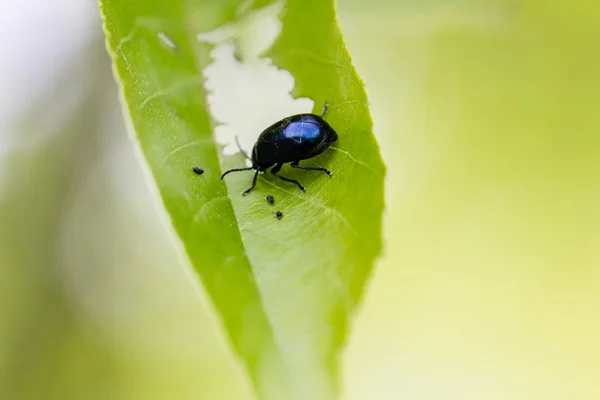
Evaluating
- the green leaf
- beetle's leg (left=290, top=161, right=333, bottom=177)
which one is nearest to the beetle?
beetle's leg (left=290, top=161, right=333, bottom=177)

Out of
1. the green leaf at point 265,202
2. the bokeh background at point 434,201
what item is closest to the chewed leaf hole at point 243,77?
the green leaf at point 265,202

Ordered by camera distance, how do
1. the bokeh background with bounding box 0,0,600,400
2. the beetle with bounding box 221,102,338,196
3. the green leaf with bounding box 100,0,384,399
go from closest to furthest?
the green leaf with bounding box 100,0,384,399
the beetle with bounding box 221,102,338,196
the bokeh background with bounding box 0,0,600,400

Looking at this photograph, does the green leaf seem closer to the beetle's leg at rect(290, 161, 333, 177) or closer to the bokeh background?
the beetle's leg at rect(290, 161, 333, 177)

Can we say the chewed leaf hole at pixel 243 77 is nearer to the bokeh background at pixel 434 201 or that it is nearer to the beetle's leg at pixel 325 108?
the beetle's leg at pixel 325 108

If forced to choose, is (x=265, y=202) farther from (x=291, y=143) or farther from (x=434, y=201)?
(x=434, y=201)

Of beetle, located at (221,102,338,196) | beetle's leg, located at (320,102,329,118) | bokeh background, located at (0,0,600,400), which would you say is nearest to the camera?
beetle's leg, located at (320,102,329,118)

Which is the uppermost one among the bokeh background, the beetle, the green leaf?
the green leaf

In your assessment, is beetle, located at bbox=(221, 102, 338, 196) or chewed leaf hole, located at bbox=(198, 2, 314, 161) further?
beetle, located at bbox=(221, 102, 338, 196)
